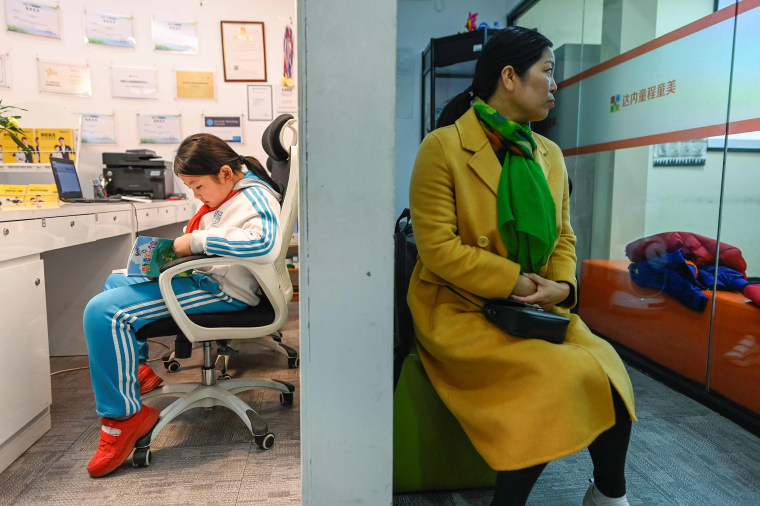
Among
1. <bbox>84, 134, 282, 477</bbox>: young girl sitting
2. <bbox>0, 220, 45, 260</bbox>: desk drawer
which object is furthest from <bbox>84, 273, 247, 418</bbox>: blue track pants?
<bbox>0, 220, 45, 260</bbox>: desk drawer

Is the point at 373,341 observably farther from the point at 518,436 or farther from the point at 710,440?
the point at 710,440

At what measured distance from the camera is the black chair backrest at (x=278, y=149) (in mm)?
1781

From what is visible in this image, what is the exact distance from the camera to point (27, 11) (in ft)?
11.0

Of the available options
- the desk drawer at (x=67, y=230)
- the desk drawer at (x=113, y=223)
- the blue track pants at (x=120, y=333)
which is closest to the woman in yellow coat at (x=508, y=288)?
the blue track pants at (x=120, y=333)

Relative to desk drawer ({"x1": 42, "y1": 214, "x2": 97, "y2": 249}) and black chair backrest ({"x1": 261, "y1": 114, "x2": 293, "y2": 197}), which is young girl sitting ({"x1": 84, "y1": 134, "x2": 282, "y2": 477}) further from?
desk drawer ({"x1": 42, "y1": 214, "x2": 97, "y2": 249})

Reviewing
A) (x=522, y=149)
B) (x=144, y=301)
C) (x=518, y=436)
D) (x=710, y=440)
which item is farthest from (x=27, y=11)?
(x=710, y=440)

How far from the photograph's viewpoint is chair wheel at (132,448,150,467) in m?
1.54

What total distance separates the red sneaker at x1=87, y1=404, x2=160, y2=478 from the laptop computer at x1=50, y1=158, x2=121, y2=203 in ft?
4.97

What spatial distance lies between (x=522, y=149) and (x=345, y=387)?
71 centimetres

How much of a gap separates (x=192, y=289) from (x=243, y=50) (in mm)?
2679

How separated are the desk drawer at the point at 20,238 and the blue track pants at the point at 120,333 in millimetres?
327

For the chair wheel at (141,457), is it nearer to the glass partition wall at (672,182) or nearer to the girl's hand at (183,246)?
the girl's hand at (183,246)

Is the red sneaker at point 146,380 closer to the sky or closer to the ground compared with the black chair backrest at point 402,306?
closer to the ground

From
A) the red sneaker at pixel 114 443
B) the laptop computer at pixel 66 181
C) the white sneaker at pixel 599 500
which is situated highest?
the laptop computer at pixel 66 181
